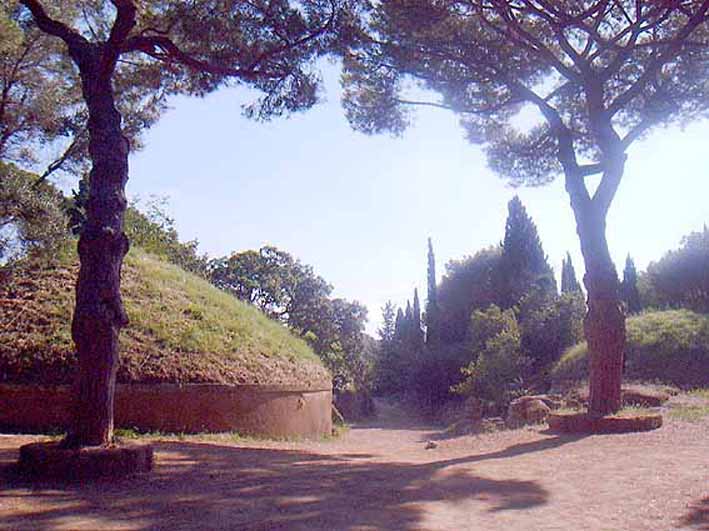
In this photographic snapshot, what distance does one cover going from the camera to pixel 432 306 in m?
35.0

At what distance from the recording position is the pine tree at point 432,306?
33.0 meters

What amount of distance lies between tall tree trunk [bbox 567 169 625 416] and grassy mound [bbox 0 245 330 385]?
215 inches

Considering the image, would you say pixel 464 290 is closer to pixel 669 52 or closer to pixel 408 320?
pixel 408 320

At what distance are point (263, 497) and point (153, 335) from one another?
7.50 meters

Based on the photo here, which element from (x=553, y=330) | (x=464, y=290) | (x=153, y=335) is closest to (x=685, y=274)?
(x=553, y=330)

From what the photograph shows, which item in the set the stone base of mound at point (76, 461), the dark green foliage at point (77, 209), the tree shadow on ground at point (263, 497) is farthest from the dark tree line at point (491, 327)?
the stone base of mound at point (76, 461)

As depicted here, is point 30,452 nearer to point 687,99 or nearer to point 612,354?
point 612,354

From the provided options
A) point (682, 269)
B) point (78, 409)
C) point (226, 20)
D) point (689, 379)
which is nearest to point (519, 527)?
point (78, 409)

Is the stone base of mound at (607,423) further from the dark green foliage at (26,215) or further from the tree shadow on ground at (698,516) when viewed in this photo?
the dark green foliage at (26,215)

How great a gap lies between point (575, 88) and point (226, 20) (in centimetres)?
707

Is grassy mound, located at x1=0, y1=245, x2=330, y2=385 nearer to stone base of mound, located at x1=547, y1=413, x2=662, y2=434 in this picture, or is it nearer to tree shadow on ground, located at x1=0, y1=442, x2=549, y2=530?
tree shadow on ground, located at x1=0, y1=442, x2=549, y2=530

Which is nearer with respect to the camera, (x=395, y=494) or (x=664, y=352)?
(x=395, y=494)

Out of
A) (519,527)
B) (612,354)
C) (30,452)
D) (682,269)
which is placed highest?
(682,269)

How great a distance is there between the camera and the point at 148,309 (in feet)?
42.0
